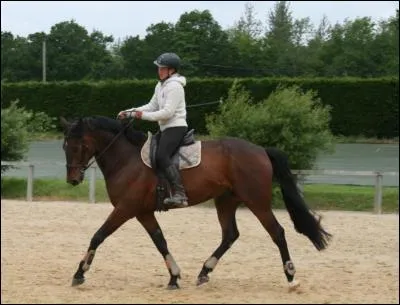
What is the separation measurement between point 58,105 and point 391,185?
2299cm

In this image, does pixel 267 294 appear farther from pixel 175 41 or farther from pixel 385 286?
pixel 175 41

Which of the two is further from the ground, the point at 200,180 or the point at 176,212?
the point at 200,180

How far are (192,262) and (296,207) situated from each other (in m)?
1.76

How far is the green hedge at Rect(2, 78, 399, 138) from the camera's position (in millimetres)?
Result: 28641

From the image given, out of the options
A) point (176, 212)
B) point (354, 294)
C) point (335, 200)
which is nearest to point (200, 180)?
point (354, 294)

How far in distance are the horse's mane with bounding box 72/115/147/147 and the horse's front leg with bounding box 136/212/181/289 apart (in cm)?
80

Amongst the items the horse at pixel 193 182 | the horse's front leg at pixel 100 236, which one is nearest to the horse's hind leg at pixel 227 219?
the horse at pixel 193 182

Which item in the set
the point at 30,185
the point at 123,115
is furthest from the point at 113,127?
the point at 30,185

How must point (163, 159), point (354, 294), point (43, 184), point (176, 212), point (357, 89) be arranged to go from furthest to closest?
point (357, 89)
point (43, 184)
point (176, 212)
point (163, 159)
point (354, 294)

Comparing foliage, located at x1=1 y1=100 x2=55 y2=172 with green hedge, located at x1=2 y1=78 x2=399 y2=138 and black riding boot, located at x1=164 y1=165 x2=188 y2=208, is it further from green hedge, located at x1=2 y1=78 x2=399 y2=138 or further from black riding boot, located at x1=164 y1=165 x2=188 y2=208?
green hedge, located at x1=2 y1=78 x2=399 y2=138

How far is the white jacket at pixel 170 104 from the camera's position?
20.9ft

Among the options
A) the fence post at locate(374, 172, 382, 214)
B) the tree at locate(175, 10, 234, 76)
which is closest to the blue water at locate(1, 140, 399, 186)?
the fence post at locate(374, 172, 382, 214)

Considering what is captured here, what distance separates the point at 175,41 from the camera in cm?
3309

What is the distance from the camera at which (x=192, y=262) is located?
7.95 meters
